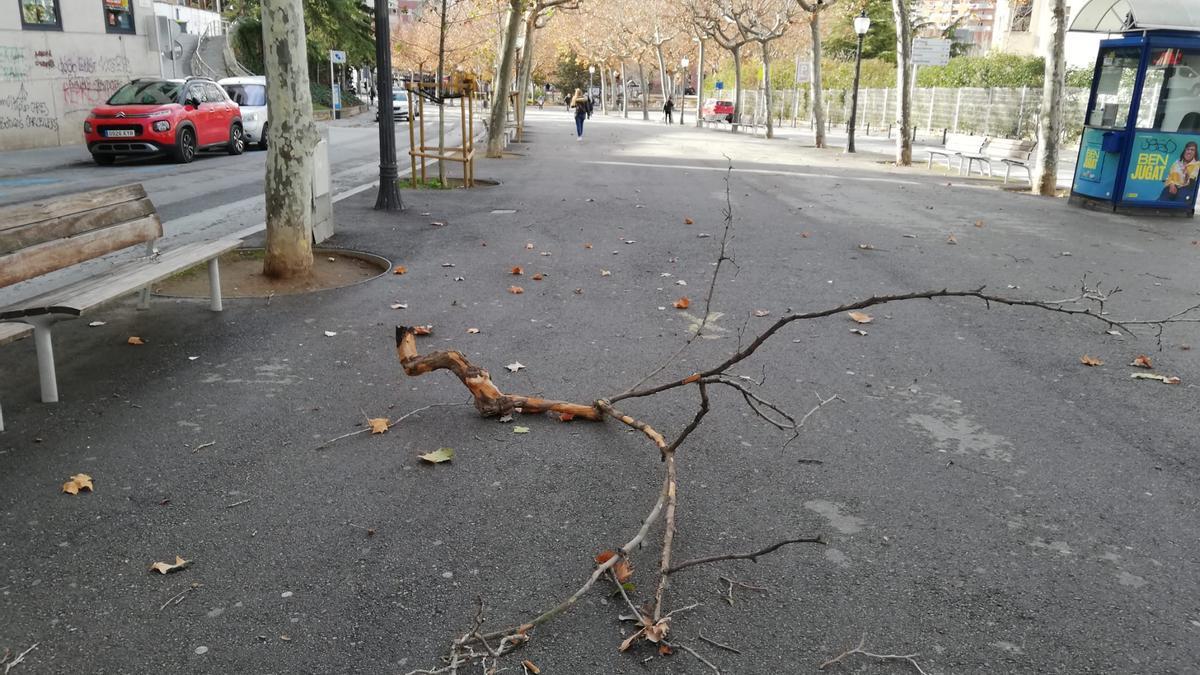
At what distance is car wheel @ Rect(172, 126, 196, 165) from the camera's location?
1961cm

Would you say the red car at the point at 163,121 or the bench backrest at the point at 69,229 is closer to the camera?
the bench backrest at the point at 69,229

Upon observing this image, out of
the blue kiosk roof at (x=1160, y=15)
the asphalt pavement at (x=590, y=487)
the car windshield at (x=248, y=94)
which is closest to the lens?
the asphalt pavement at (x=590, y=487)

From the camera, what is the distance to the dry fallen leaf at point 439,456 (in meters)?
4.30

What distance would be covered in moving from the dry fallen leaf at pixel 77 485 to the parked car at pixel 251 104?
20808 mm

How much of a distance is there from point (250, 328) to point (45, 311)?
6.26 feet

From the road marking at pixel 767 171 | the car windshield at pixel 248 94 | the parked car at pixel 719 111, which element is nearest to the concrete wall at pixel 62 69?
the car windshield at pixel 248 94

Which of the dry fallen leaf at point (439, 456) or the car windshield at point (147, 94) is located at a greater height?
the car windshield at point (147, 94)

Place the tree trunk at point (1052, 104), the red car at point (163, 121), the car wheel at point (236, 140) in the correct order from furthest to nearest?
the car wheel at point (236, 140)
the red car at point (163, 121)
the tree trunk at point (1052, 104)

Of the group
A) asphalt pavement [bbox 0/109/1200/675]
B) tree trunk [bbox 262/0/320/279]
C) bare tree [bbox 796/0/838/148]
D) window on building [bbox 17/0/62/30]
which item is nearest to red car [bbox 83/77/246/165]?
window on building [bbox 17/0/62/30]

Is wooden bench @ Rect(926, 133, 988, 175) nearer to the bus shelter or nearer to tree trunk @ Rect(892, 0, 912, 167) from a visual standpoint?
tree trunk @ Rect(892, 0, 912, 167)

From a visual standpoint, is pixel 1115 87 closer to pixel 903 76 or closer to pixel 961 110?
pixel 903 76

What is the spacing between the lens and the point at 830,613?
10.3 ft

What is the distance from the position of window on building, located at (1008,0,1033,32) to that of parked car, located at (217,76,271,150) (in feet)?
162

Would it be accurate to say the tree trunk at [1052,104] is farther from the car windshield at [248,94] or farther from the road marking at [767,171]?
the car windshield at [248,94]
